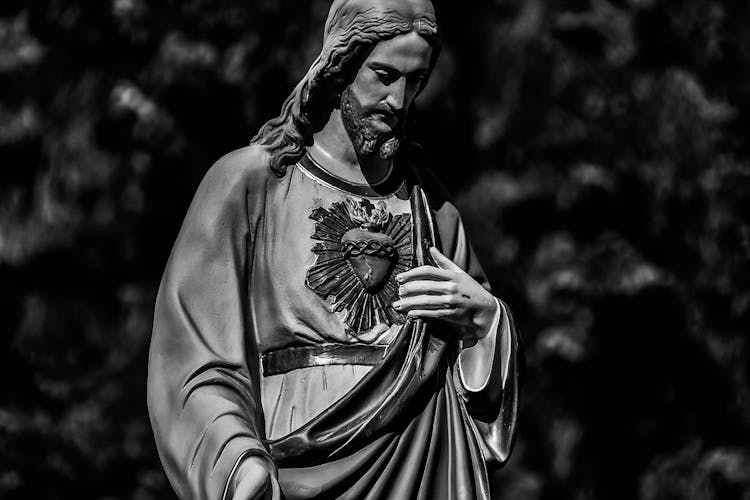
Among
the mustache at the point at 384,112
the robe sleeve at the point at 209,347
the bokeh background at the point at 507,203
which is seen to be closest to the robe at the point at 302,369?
the robe sleeve at the point at 209,347

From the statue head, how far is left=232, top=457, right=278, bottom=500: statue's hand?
91 cm

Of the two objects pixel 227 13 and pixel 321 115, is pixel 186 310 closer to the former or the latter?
pixel 321 115

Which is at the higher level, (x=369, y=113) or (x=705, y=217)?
(x=369, y=113)

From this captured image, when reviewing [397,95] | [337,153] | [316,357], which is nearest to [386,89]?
[397,95]

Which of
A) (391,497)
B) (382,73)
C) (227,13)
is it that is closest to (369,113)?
(382,73)

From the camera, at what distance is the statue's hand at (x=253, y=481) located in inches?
210

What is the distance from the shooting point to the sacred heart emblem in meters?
5.83

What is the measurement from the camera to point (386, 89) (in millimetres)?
5863

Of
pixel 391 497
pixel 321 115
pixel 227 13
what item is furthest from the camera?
pixel 227 13

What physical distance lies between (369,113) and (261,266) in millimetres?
499

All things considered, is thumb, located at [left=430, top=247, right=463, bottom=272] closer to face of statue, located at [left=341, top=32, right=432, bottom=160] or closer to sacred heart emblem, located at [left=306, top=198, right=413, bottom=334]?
sacred heart emblem, located at [left=306, top=198, right=413, bottom=334]

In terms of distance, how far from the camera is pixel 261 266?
5852mm

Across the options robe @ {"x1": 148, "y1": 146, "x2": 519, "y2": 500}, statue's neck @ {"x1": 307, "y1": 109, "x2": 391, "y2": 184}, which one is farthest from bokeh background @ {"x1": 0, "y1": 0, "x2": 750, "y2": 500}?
robe @ {"x1": 148, "y1": 146, "x2": 519, "y2": 500}

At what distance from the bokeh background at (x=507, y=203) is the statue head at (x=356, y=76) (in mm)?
6604
